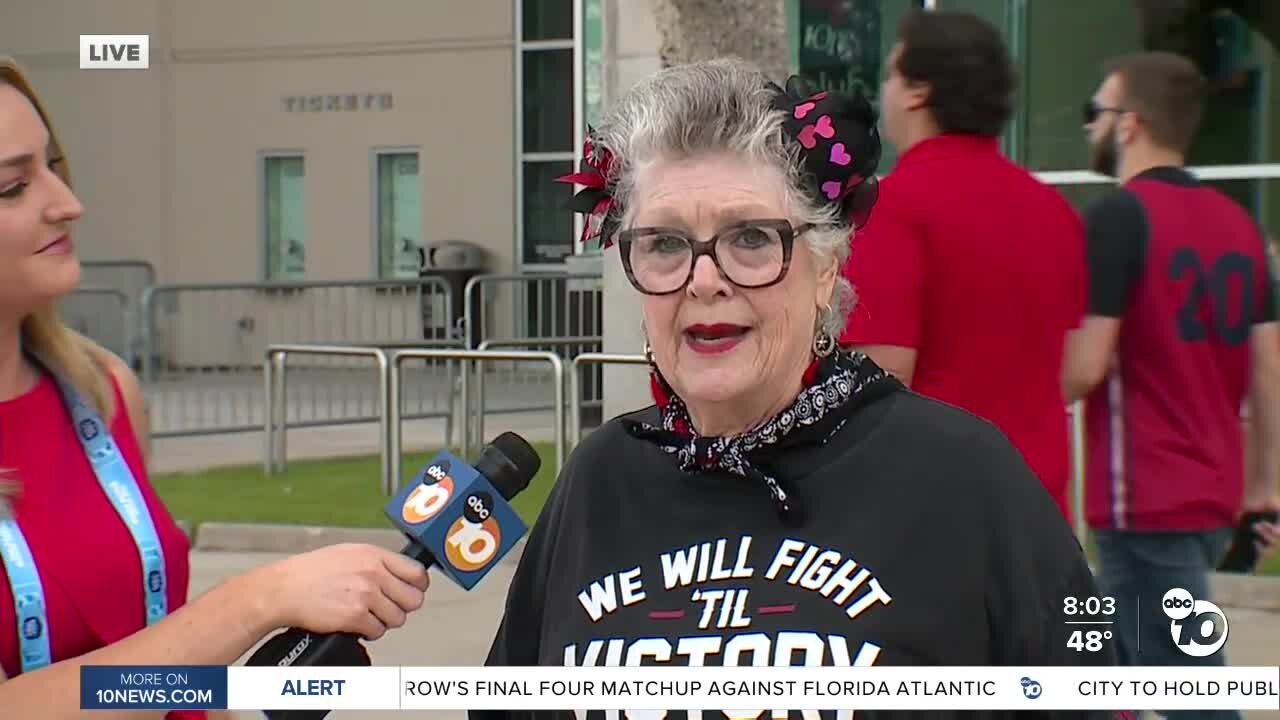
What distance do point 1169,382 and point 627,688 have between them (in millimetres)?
2054

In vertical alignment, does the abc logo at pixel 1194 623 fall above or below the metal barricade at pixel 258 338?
above

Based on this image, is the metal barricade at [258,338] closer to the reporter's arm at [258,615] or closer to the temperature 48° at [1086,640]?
the reporter's arm at [258,615]

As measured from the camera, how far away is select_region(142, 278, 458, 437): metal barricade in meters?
15.1

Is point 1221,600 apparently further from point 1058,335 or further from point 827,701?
point 827,701

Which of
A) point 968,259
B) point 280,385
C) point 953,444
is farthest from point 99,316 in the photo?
point 953,444

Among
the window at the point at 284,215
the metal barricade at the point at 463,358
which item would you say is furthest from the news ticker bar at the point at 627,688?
the window at the point at 284,215

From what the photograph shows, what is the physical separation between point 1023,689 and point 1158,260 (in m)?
1.97

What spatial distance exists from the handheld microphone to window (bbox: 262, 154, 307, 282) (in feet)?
65.8

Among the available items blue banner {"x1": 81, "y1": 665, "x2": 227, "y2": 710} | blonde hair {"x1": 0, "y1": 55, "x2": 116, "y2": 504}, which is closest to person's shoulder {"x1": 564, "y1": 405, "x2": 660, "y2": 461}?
blue banner {"x1": 81, "y1": 665, "x2": 227, "y2": 710}

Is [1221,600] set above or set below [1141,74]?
→ below

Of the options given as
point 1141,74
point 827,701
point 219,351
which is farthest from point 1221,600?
Result: point 219,351

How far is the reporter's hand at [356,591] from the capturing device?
197 cm

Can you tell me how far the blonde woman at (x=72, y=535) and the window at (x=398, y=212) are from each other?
19.2m

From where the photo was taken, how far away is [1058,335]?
3.61 meters
